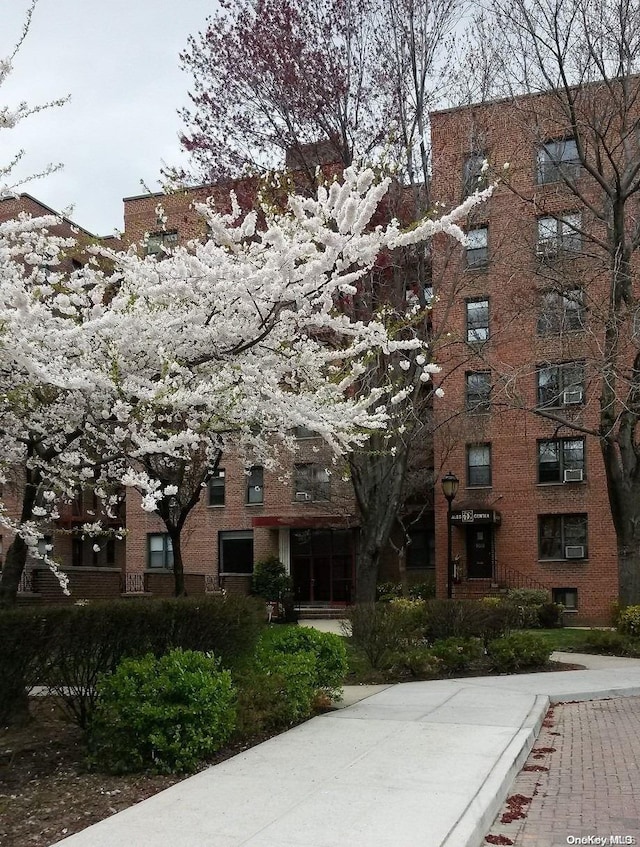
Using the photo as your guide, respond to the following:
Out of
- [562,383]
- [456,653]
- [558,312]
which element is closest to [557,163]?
[558,312]

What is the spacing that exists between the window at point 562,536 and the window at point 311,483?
7.83 meters

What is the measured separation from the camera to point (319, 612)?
3347 centimetres

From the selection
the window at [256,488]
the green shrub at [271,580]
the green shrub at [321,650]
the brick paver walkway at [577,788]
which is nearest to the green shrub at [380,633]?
the green shrub at [321,650]

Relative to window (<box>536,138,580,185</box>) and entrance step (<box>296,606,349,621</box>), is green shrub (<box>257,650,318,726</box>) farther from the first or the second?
entrance step (<box>296,606,349,621</box>)

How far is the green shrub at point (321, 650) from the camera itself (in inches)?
403

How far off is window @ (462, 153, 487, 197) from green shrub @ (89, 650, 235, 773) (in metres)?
13.2

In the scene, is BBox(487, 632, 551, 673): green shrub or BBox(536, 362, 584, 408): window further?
BBox(536, 362, 584, 408): window

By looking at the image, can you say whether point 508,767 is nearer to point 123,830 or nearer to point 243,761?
point 243,761

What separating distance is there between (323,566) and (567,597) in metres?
10.2

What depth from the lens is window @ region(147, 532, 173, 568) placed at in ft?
121

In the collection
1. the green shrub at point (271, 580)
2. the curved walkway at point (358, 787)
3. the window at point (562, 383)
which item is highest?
the window at point (562, 383)

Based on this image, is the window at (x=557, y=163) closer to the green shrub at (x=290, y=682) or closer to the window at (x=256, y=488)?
the green shrub at (x=290, y=682)

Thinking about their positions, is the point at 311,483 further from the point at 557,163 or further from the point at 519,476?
the point at 557,163

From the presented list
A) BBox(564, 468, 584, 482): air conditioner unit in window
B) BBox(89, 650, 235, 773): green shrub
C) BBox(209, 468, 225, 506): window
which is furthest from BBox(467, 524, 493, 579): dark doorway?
BBox(89, 650, 235, 773): green shrub
